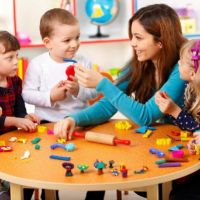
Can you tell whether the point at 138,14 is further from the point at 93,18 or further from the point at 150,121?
the point at 93,18

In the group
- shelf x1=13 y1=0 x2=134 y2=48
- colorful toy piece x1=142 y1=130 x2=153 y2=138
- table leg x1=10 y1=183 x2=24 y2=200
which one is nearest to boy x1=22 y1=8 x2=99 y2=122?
colorful toy piece x1=142 y1=130 x2=153 y2=138

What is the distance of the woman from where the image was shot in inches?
67.9

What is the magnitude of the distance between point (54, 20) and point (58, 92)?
1.17 ft

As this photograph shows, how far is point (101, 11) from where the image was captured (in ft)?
12.5

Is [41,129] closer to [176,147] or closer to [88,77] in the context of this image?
[88,77]

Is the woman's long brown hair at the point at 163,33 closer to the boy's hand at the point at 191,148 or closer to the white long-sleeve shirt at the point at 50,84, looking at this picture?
the white long-sleeve shirt at the point at 50,84

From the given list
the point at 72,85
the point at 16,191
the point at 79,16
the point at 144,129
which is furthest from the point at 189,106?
the point at 79,16

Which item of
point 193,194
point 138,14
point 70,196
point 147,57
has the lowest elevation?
point 70,196

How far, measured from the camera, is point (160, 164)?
130cm

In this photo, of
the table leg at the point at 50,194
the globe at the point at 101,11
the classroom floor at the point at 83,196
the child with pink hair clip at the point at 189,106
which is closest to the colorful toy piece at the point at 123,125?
the child with pink hair clip at the point at 189,106

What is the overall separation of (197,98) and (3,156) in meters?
0.75

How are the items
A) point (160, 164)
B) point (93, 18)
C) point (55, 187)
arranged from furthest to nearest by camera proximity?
point (93, 18)
point (160, 164)
point (55, 187)

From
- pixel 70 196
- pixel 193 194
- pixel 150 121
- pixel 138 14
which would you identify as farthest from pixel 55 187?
pixel 70 196

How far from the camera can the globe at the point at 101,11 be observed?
377 cm
